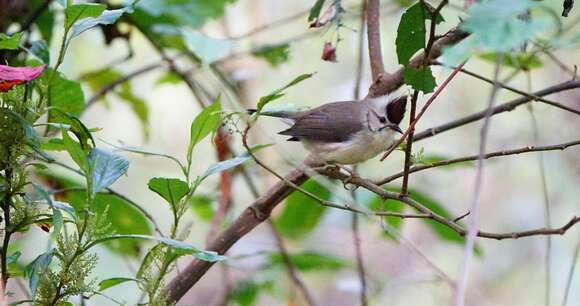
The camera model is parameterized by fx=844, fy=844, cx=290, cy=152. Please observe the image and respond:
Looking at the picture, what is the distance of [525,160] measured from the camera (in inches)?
169

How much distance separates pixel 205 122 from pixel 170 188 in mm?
114

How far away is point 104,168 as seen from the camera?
906mm

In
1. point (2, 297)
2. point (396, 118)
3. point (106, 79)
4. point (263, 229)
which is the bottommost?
point (2, 297)

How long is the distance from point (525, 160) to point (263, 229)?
1443mm

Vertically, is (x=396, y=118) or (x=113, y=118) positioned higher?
(x=113, y=118)

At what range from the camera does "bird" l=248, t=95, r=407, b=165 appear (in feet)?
5.49

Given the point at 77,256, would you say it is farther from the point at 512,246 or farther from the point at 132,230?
the point at 512,246

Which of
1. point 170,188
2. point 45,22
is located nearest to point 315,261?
point 45,22

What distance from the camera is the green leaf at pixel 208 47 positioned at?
1.67m

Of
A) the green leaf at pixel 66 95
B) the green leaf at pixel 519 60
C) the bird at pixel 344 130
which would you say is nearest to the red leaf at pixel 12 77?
the green leaf at pixel 66 95

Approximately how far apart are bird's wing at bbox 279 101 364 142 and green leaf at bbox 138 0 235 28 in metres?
0.35

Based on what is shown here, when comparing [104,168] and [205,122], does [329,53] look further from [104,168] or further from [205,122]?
[104,168]

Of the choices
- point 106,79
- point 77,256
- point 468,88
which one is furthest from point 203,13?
point 468,88

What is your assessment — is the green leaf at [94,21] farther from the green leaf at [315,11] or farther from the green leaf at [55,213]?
the green leaf at [315,11]
